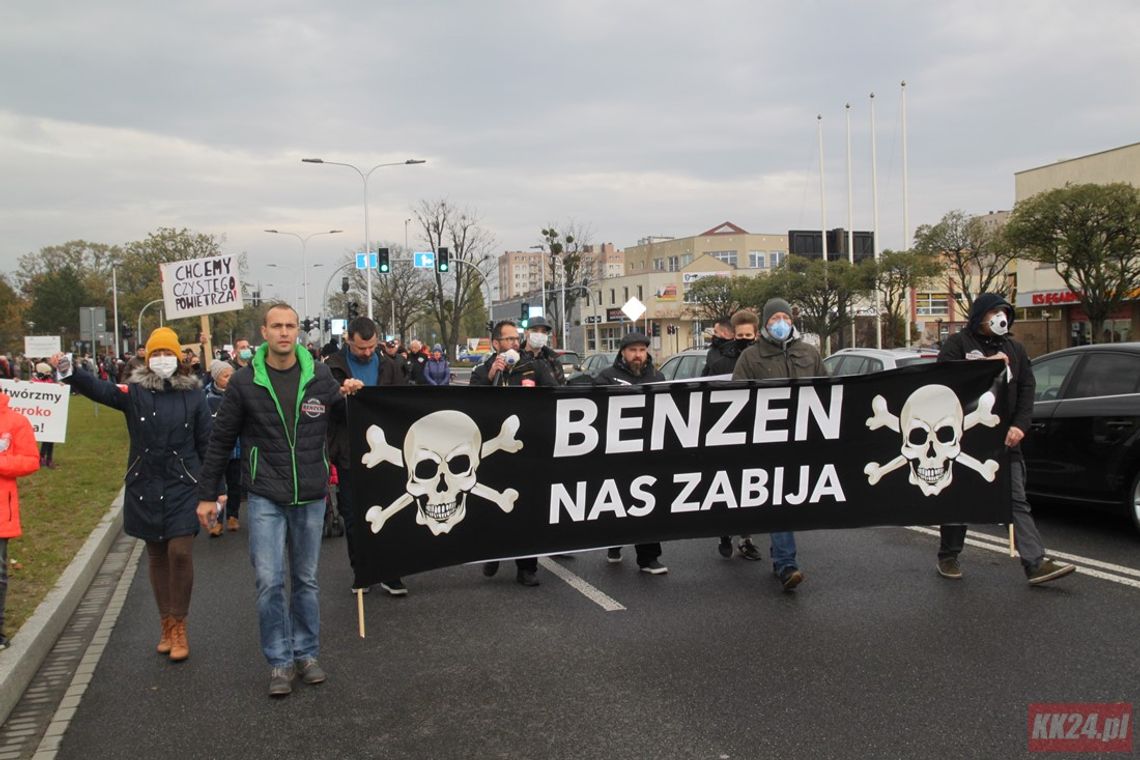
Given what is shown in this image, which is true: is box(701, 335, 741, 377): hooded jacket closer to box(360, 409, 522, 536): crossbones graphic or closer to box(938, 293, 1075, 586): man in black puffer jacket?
box(938, 293, 1075, 586): man in black puffer jacket

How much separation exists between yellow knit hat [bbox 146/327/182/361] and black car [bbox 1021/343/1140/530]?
722cm

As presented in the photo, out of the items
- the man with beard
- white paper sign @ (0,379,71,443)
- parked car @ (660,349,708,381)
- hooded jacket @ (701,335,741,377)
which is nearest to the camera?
the man with beard

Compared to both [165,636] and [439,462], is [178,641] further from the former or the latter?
[439,462]

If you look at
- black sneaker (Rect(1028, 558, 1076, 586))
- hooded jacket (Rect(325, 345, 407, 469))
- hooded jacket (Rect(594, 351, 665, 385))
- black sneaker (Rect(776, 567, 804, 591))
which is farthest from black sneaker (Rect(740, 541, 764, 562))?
hooded jacket (Rect(325, 345, 407, 469))

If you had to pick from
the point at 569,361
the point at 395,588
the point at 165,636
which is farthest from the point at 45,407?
the point at 569,361

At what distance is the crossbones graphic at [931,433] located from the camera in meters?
6.57

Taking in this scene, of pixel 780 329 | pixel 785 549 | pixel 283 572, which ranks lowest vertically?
pixel 785 549

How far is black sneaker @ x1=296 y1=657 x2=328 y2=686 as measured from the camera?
497cm

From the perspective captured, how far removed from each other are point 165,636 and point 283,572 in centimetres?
126

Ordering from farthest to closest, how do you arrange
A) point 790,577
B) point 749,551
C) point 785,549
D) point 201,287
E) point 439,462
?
point 201,287 → point 749,551 → point 785,549 → point 790,577 → point 439,462

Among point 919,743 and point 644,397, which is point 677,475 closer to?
point 644,397

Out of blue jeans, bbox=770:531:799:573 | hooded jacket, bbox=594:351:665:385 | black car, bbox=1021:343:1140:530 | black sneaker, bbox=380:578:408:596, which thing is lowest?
black sneaker, bbox=380:578:408:596

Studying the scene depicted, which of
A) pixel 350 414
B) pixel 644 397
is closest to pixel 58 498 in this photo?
pixel 350 414

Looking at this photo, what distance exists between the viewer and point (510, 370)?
7270 mm
